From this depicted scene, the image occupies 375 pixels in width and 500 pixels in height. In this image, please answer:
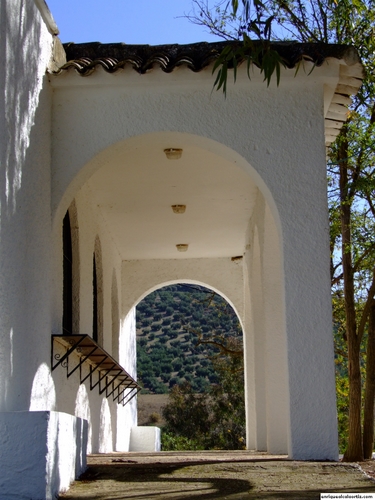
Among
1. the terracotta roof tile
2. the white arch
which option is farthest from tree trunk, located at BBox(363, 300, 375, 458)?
Result: the terracotta roof tile

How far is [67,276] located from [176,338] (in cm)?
2693

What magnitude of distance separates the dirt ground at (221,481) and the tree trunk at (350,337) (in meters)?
3.87

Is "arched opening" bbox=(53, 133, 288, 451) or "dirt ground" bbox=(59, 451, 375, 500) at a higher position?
"arched opening" bbox=(53, 133, 288, 451)

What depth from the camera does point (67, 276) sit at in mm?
9156

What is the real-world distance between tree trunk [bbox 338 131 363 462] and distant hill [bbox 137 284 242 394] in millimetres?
22091

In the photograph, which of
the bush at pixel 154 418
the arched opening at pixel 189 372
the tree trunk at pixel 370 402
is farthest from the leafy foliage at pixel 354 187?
the bush at pixel 154 418

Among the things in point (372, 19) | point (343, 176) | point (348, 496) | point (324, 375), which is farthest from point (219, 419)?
point (348, 496)

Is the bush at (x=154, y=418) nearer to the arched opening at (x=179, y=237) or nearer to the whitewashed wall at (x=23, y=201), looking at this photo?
the arched opening at (x=179, y=237)

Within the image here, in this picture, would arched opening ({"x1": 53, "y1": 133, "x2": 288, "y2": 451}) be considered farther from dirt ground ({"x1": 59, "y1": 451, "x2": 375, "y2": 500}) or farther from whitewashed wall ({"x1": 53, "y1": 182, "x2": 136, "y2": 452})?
dirt ground ({"x1": 59, "y1": 451, "x2": 375, "y2": 500})

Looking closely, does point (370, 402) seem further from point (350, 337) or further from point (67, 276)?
point (67, 276)

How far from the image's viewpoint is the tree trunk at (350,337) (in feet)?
32.1

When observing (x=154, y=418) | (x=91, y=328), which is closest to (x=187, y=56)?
(x=91, y=328)

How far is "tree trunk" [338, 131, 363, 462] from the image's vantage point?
9781mm

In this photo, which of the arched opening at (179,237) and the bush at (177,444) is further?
the bush at (177,444)
